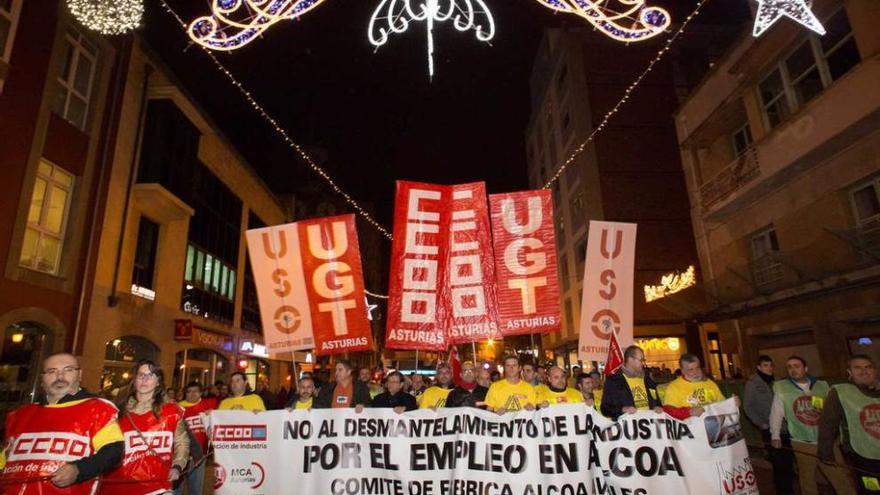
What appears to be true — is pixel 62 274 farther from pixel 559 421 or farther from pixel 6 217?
pixel 559 421

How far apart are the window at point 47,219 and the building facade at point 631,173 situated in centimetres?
2514

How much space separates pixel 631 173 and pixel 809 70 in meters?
17.3

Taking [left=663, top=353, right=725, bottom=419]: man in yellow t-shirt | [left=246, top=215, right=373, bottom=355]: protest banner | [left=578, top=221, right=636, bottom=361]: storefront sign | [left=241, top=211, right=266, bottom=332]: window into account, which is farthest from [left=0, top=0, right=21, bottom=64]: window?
[left=241, top=211, right=266, bottom=332]: window

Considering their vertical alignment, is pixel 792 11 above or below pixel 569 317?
above

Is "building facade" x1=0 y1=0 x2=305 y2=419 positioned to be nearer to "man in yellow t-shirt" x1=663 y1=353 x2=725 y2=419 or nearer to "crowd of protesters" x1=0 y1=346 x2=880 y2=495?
"crowd of protesters" x1=0 y1=346 x2=880 y2=495

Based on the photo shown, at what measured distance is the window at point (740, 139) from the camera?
17.5m

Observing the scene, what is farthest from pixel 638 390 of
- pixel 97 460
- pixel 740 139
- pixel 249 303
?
pixel 249 303

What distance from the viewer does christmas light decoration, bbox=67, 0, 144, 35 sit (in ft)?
35.1

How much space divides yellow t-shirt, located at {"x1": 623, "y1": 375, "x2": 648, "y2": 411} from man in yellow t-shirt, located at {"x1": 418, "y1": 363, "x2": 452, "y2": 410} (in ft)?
9.91

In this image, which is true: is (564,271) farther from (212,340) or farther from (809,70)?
(809,70)

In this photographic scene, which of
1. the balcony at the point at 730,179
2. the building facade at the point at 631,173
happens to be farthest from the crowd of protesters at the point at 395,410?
the building facade at the point at 631,173

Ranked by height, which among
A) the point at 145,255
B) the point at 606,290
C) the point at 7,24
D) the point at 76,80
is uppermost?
the point at 76,80

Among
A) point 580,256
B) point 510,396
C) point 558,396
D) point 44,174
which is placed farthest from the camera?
point 580,256

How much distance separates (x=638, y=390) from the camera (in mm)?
6574
